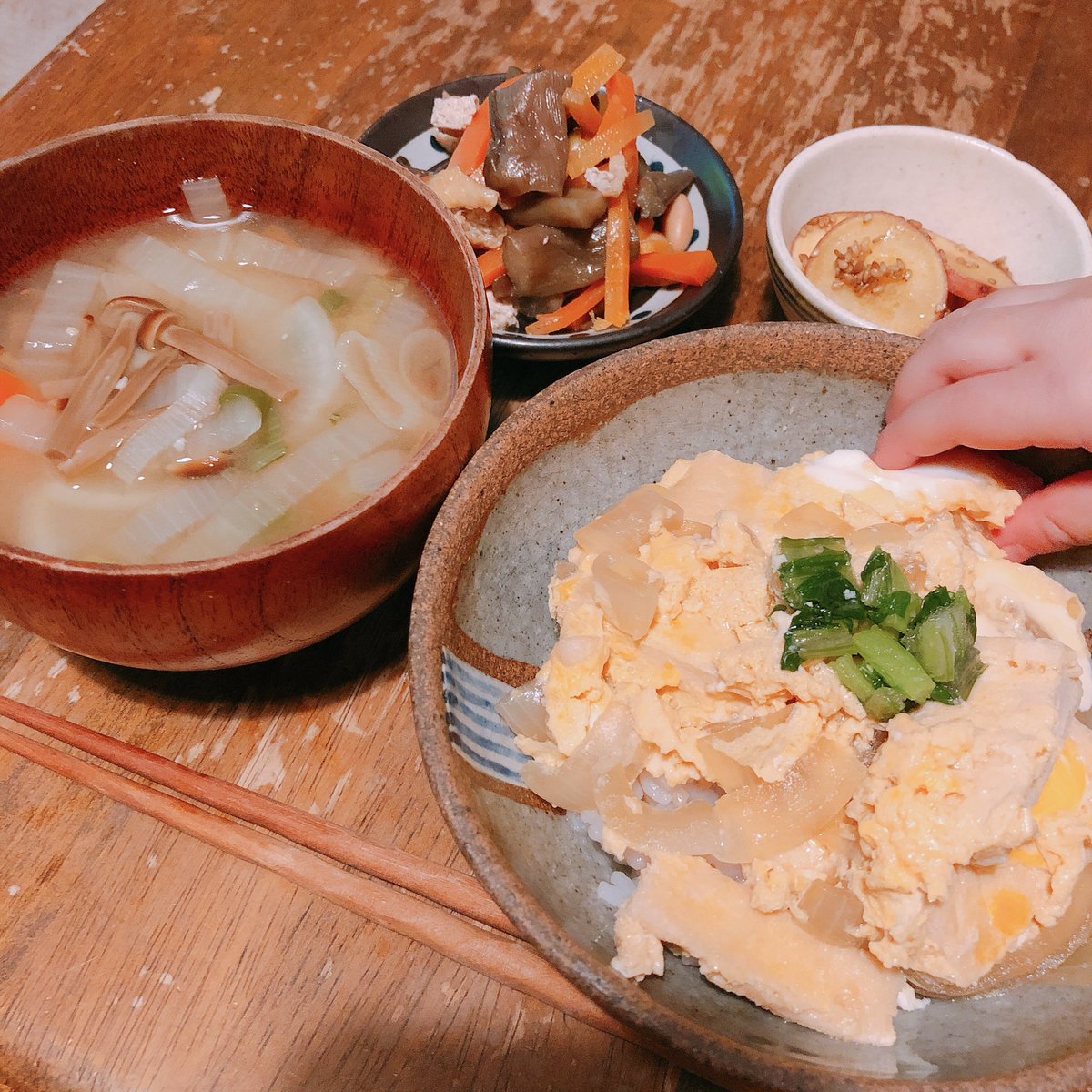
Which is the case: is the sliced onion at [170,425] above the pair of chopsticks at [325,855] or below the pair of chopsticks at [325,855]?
above

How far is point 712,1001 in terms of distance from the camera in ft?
3.72

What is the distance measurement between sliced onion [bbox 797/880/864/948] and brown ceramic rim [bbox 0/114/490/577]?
2.55 feet

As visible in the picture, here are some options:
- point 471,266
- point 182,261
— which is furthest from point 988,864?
point 182,261

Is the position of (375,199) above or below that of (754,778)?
above

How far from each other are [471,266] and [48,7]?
11.6 feet

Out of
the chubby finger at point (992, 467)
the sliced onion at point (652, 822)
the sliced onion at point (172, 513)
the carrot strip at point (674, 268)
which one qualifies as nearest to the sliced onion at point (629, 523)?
the sliced onion at point (652, 822)

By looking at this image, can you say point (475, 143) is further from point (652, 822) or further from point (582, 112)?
point (652, 822)

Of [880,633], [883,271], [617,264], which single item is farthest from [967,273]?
[880,633]

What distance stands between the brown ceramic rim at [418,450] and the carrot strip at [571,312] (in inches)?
20.9

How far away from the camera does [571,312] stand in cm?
192

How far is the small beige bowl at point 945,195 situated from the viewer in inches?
77.5

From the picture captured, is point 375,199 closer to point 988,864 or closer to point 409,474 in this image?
point 409,474

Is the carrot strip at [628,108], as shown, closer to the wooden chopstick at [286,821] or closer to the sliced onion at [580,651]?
the sliced onion at [580,651]

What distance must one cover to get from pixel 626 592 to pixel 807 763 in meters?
0.35
